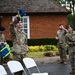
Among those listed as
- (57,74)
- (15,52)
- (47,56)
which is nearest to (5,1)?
(47,56)

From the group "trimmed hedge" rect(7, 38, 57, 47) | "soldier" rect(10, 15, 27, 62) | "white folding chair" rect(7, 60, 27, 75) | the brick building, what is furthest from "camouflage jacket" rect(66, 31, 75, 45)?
the brick building

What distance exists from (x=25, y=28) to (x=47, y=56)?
790cm

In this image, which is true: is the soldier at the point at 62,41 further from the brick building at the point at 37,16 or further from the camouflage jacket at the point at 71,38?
the brick building at the point at 37,16

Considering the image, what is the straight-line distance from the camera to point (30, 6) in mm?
29172

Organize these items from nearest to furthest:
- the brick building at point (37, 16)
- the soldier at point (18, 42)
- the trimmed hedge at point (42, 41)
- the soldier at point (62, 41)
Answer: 1. the soldier at point (18, 42)
2. the soldier at point (62, 41)
3. the trimmed hedge at point (42, 41)
4. the brick building at point (37, 16)

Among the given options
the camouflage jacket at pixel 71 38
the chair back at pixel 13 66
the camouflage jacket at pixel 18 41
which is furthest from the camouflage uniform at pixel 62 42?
the chair back at pixel 13 66

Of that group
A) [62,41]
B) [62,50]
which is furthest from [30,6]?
[62,41]

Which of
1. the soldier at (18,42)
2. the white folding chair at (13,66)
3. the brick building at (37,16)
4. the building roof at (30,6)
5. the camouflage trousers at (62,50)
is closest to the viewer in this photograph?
the white folding chair at (13,66)

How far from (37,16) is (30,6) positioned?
0.93 m

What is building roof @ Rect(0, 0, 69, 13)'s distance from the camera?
28734 millimetres

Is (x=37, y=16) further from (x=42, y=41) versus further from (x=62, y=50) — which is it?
(x=62, y=50)

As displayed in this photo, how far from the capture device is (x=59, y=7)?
96.8 feet

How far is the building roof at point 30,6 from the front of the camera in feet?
94.3

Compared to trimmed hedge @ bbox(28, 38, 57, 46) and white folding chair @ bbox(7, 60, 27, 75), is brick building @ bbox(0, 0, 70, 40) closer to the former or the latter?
trimmed hedge @ bbox(28, 38, 57, 46)
